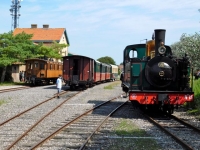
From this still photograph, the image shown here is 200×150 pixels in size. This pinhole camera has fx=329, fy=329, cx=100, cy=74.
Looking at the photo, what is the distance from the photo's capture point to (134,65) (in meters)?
11.9

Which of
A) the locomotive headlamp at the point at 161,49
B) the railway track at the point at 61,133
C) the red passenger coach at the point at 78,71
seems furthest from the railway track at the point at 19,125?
the red passenger coach at the point at 78,71

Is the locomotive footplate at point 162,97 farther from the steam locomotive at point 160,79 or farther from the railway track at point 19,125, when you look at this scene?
the railway track at point 19,125

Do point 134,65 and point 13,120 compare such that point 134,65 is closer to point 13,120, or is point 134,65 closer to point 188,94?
point 188,94

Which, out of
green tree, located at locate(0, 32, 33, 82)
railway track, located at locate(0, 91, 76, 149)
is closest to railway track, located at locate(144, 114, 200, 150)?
railway track, located at locate(0, 91, 76, 149)

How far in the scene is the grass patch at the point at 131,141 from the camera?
293 inches

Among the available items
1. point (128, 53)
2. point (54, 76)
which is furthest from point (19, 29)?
point (128, 53)

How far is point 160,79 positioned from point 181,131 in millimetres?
2667

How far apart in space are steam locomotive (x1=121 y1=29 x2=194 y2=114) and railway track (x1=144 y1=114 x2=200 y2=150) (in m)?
0.72

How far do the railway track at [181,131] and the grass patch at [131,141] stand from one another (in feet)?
2.02

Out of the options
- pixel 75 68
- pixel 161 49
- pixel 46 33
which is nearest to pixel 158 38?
pixel 161 49

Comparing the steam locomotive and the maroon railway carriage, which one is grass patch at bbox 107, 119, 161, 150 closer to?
the steam locomotive

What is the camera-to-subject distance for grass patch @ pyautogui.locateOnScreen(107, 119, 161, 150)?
743 cm

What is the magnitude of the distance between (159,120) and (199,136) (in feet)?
9.69

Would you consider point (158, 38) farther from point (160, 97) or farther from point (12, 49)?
point (12, 49)
